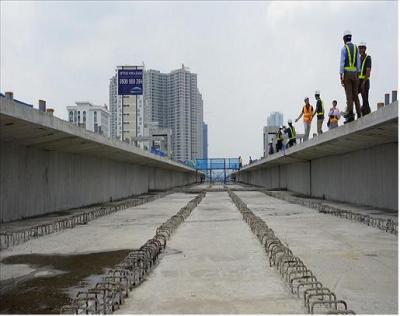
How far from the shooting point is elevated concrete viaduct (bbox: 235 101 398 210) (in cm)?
1359

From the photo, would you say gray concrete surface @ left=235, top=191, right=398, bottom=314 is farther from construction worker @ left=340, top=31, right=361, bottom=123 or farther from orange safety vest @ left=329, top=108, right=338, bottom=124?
orange safety vest @ left=329, top=108, right=338, bottom=124

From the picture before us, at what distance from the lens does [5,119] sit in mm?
11172

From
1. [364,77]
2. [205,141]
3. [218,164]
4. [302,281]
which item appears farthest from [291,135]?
[205,141]

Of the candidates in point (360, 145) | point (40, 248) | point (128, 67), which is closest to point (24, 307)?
point (40, 248)

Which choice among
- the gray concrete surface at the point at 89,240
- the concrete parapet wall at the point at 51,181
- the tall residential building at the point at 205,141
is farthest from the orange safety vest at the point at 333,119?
the tall residential building at the point at 205,141

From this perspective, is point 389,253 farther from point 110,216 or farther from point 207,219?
point 110,216

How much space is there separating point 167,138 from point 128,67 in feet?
90.1

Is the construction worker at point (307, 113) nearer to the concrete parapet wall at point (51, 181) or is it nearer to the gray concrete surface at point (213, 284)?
the concrete parapet wall at point (51, 181)

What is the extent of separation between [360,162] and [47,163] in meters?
12.7

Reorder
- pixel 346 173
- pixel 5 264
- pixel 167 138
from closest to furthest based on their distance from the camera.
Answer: pixel 5 264 → pixel 346 173 → pixel 167 138

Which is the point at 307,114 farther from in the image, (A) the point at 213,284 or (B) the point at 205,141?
(B) the point at 205,141

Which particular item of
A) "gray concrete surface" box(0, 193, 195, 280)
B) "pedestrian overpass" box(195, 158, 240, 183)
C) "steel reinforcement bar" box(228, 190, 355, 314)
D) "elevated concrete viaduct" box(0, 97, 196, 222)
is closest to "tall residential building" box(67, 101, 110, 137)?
"elevated concrete viaduct" box(0, 97, 196, 222)

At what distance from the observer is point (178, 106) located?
94.9 meters

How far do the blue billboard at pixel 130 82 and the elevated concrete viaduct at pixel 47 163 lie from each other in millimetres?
5676
